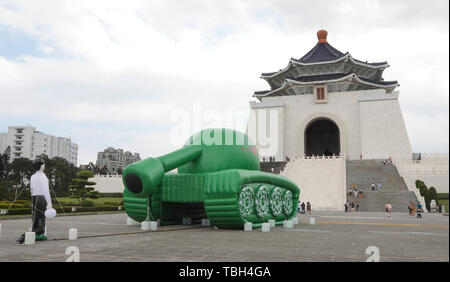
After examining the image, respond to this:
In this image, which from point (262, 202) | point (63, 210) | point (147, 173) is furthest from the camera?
point (63, 210)

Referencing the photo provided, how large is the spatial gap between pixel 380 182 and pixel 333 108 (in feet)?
50.4

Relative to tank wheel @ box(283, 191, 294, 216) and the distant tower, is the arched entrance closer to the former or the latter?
the distant tower

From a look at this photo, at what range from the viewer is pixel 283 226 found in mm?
11922

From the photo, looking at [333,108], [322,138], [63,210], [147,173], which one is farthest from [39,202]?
[322,138]

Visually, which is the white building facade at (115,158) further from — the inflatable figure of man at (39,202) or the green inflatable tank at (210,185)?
the inflatable figure of man at (39,202)

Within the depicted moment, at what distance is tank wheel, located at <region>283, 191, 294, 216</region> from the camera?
41.4 ft

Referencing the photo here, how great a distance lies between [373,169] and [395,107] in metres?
12.1

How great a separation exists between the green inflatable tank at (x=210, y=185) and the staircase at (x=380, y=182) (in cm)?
1206

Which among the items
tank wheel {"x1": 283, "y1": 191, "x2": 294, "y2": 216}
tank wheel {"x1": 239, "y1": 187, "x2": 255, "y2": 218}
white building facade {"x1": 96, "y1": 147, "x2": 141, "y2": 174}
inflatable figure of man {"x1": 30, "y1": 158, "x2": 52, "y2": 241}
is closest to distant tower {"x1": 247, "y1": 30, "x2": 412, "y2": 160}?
tank wheel {"x1": 283, "y1": 191, "x2": 294, "y2": 216}

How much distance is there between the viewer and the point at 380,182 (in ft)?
83.8

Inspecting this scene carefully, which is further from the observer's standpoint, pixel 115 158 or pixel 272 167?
pixel 115 158

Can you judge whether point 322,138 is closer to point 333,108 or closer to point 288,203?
point 333,108

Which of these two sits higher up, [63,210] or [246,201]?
[246,201]

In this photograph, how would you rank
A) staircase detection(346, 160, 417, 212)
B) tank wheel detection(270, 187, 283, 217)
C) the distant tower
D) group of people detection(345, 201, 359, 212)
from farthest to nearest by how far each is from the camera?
the distant tower, staircase detection(346, 160, 417, 212), group of people detection(345, 201, 359, 212), tank wheel detection(270, 187, 283, 217)
